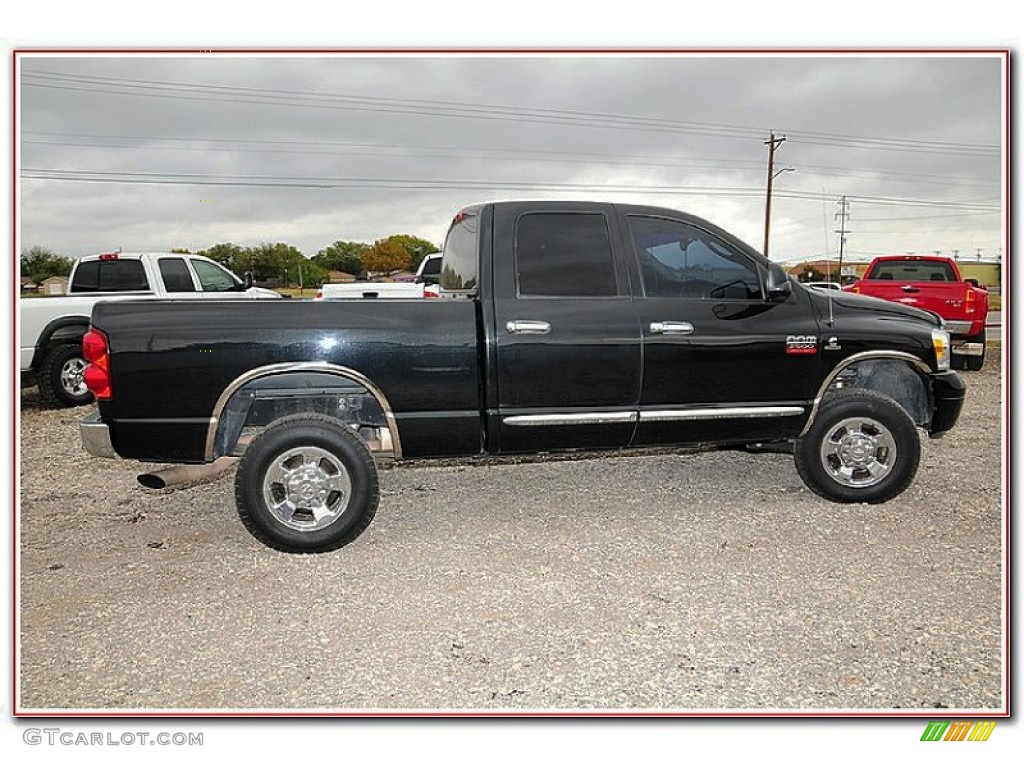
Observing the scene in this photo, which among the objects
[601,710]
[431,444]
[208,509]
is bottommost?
[601,710]

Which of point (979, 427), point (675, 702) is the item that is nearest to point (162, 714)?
point (675, 702)

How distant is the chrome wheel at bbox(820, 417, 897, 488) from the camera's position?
519 cm

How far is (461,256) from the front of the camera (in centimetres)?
532

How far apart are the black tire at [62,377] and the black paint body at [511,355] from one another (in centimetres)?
583

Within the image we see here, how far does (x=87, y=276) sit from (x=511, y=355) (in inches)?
311

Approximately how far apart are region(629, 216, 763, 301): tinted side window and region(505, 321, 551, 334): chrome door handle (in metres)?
0.72

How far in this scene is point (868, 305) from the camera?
531 centimetres

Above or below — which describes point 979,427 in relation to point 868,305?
below

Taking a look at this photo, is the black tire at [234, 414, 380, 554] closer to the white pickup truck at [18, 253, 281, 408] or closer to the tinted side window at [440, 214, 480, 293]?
the tinted side window at [440, 214, 480, 293]

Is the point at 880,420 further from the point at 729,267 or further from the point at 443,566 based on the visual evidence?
the point at 443,566

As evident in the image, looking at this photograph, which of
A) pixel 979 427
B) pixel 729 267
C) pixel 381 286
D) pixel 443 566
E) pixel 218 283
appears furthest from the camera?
pixel 218 283

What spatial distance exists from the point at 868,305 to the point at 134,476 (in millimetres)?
5579

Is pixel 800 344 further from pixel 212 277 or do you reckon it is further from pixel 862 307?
pixel 212 277

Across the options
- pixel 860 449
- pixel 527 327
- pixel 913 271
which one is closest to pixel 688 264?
pixel 527 327
